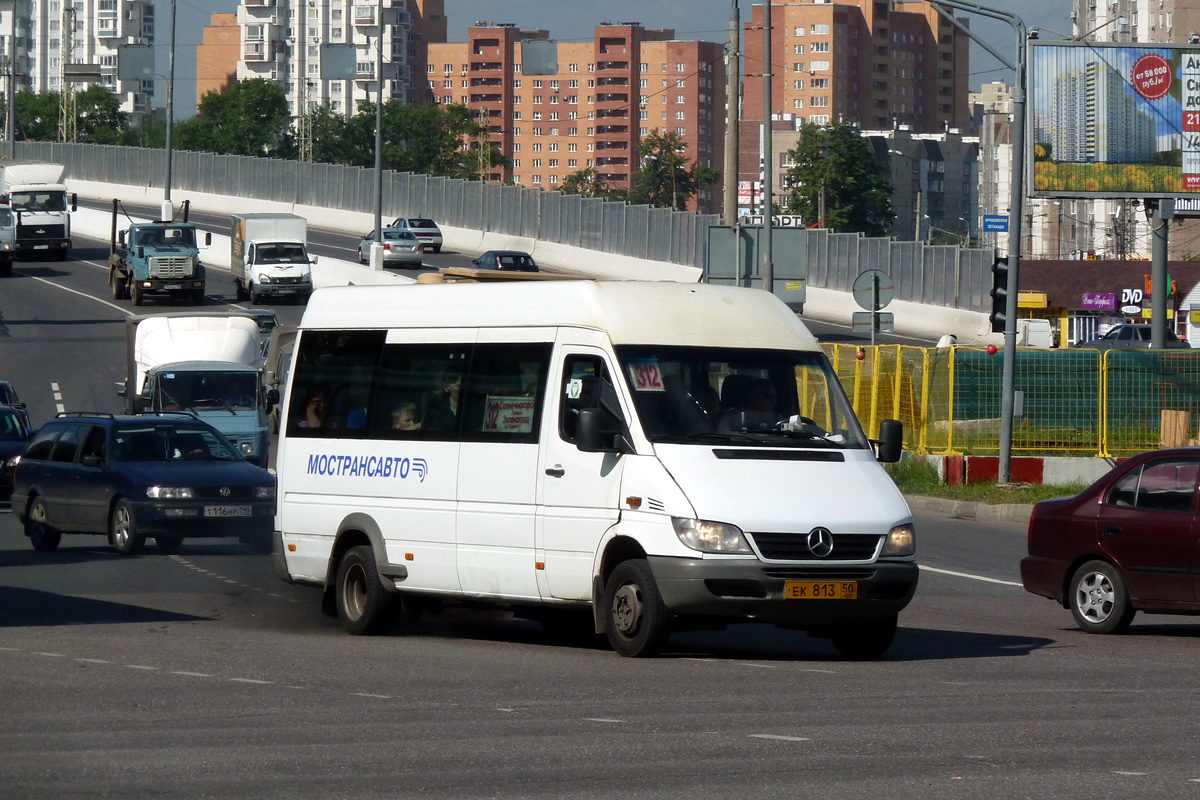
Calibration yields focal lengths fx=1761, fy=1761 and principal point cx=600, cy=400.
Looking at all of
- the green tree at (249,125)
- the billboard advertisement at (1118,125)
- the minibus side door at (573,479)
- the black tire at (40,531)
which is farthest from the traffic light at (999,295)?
the green tree at (249,125)

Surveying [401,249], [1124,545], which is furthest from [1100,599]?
[401,249]

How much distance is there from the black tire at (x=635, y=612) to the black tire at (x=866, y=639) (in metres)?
1.25

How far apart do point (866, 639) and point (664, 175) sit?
457ft

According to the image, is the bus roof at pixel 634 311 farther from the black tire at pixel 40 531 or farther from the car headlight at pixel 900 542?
the black tire at pixel 40 531

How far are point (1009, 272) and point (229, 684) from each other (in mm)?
17995

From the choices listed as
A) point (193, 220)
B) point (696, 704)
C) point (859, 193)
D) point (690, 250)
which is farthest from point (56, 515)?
point (859, 193)

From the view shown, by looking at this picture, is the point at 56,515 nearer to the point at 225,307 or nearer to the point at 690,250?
the point at 225,307

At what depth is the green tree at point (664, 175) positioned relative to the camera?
145m

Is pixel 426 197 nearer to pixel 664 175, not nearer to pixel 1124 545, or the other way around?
pixel 664 175

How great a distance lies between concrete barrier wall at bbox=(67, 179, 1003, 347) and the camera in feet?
192

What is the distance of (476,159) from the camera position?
→ 505ft

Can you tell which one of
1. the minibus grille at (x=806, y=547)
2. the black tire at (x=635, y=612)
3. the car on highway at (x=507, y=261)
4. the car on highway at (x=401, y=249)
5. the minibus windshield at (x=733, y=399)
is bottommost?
the black tire at (x=635, y=612)

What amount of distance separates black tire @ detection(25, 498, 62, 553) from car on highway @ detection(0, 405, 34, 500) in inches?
227

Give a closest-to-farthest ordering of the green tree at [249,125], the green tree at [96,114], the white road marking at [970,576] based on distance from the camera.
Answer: the white road marking at [970,576], the green tree at [249,125], the green tree at [96,114]
